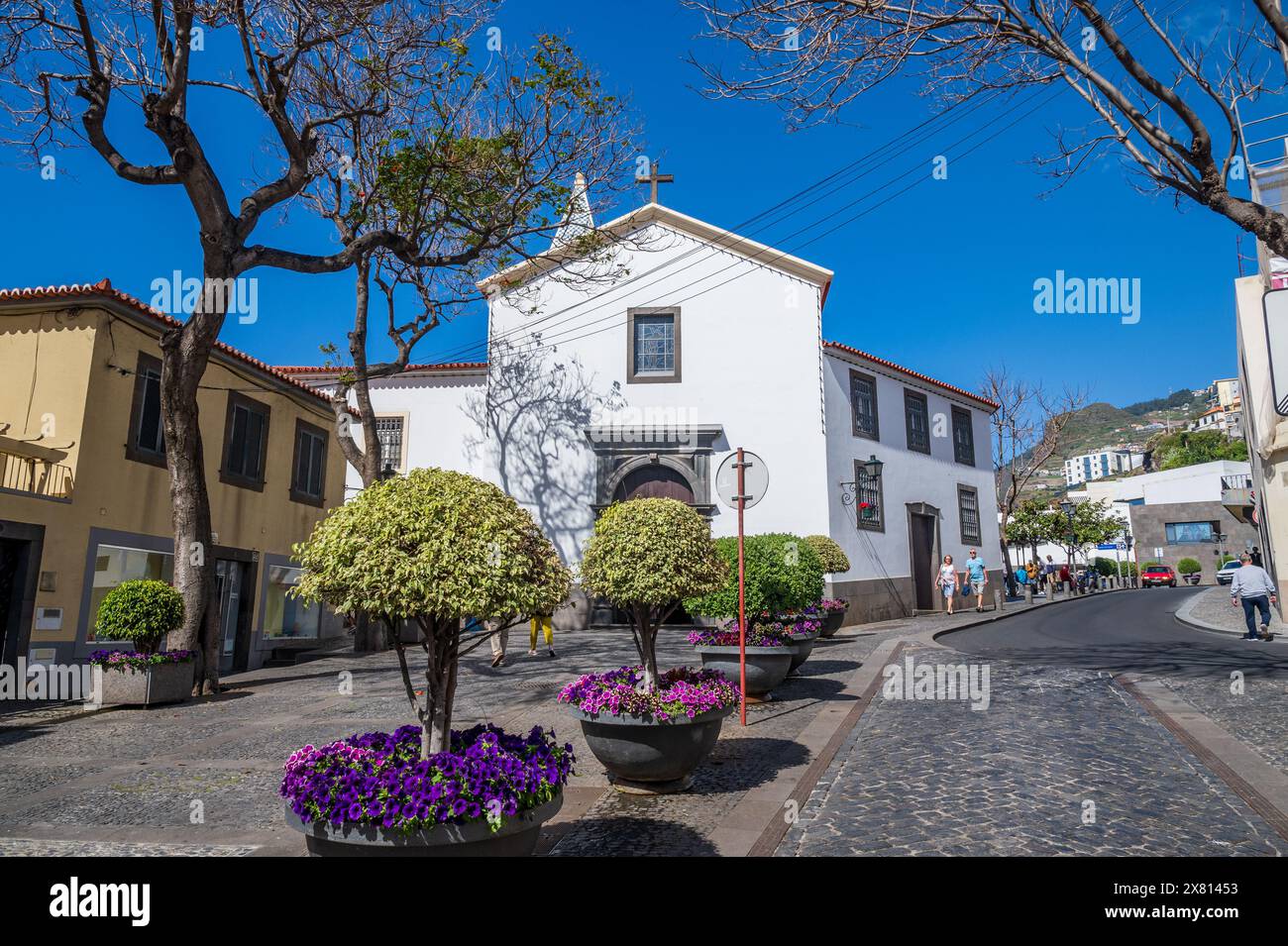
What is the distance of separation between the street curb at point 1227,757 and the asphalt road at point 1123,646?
2.86 metres

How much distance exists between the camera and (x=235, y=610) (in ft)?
54.4

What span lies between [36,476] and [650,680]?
1110 cm

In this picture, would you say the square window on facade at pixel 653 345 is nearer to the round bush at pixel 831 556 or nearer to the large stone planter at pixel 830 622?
the round bush at pixel 831 556

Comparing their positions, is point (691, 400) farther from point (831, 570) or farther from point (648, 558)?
point (648, 558)

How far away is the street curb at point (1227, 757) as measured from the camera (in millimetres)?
5207

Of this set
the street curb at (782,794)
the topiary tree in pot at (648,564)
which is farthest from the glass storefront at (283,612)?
the street curb at (782,794)

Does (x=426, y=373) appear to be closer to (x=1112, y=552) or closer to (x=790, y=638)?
(x=790, y=638)

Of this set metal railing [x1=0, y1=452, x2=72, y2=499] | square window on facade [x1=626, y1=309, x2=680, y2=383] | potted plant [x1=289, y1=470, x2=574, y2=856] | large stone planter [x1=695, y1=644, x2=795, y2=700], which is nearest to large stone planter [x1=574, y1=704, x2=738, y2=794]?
potted plant [x1=289, y1=470, x2=574, y2=856]

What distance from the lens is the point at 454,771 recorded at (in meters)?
3.51

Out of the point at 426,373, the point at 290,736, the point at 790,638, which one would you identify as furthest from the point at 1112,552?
the point at 290,736

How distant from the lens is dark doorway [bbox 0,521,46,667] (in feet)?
37.4

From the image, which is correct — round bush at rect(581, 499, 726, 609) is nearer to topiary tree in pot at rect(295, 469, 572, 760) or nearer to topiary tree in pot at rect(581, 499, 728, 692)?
topiary tree in pot at rect(581, 499, 728, 692)

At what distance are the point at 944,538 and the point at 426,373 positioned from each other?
17.8 m

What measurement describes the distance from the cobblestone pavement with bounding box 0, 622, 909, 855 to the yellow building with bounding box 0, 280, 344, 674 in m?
2.60
